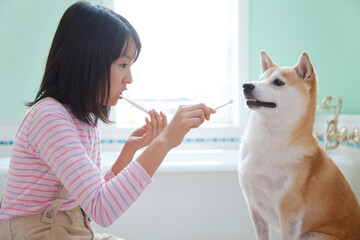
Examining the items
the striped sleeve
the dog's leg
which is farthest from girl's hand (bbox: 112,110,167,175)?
the dog's leg

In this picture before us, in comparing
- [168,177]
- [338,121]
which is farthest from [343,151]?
[168,177]

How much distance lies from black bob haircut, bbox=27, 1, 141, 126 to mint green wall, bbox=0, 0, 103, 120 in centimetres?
175

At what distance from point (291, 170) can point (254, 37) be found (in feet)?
6.07

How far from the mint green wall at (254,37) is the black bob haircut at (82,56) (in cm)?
176

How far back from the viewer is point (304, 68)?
0.97 m

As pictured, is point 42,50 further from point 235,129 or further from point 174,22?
point 235,129

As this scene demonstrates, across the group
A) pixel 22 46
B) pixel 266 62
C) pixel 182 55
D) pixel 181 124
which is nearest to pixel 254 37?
pixel 182 55

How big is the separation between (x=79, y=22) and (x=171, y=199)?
1118 millimetres

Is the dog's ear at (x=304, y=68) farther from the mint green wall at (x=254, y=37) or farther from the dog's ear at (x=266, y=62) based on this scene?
the mint green wall at (x=254, y=37)

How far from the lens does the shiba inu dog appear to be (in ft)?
2.82

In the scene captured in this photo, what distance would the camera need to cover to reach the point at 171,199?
1688 mm

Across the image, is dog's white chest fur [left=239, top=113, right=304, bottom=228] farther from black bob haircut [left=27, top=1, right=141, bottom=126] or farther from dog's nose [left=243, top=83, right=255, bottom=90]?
black bob haircut [left=27, top=1, right=141, bottom=126]

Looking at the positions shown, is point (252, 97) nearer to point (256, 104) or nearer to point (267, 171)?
point (256, 104)

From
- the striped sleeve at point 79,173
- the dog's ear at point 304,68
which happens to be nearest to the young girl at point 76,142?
the striped sleeve at point 79,173
